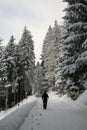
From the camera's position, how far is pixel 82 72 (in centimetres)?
2308

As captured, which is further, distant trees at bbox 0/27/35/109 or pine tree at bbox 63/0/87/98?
distant trees at bbox 0/27/35/109

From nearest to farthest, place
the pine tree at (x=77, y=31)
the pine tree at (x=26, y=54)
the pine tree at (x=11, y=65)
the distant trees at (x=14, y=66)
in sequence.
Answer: the pine tree at (x=77, y=31), the distant trees at (x=14, y=66), the pine tree at (x=11, y=65), the pine tree at (x=26, y=54)

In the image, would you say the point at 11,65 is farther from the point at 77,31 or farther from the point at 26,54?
the point at 77,31

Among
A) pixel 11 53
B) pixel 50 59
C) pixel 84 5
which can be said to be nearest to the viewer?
pixel 84 5

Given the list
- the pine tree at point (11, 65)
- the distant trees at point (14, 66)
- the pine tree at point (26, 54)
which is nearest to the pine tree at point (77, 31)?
the distant trees at point (14, 66)

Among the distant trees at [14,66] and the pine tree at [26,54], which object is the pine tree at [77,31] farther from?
the pine tree at [26,54]

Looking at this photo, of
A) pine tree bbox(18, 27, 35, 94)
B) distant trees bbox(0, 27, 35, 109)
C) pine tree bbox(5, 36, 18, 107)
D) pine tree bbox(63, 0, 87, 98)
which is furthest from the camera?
pine tree bbox(18, 27, 35, 94)

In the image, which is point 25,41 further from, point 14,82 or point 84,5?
point 84,5

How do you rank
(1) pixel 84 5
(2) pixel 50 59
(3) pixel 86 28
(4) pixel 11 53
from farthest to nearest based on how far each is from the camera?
(2) pixel 50 59 → (4) pixel 11 53 → (1) pixel 84 5 → (3) pixel 86 28

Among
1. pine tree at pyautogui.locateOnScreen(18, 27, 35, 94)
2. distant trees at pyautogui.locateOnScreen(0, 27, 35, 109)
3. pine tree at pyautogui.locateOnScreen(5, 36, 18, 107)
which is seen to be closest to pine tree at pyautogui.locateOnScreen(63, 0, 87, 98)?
distant trees at pyautogui.locateOnScreen(0, 27, 35, 109)

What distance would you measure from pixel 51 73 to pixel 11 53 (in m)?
12.8

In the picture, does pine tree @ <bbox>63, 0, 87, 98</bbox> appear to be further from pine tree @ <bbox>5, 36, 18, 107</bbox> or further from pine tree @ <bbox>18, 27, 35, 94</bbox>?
pine tree @ <bbox>18, 27, 35, 94</bbox>

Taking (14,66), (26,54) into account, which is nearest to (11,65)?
(14,66)

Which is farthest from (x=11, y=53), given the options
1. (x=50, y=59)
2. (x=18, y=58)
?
(x=50, y=59)
